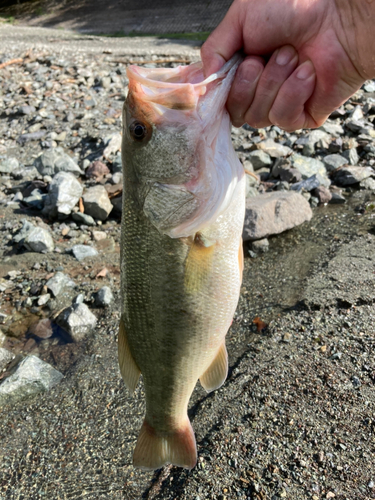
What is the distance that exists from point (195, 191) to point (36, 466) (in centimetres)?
282

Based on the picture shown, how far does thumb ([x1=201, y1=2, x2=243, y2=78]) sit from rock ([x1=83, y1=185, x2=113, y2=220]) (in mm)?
4355

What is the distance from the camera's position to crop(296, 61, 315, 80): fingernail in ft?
7.39

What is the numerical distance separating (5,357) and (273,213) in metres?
3.71

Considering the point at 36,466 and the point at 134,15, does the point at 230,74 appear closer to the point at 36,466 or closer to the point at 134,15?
the point at 36,466

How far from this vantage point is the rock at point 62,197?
642 cm

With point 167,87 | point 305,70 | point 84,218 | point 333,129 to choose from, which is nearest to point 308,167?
point 333,129

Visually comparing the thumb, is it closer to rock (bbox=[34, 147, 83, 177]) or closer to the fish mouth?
the fish mouth

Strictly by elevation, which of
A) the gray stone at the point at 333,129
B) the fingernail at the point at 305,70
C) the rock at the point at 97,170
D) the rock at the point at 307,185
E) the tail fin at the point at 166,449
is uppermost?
the fingernail at the point at 305,70

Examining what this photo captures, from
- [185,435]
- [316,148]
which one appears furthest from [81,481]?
[316,148]

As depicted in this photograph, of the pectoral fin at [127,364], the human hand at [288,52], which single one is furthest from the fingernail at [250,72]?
the pectoral fin at [127,364]

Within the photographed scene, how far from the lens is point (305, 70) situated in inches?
89.0

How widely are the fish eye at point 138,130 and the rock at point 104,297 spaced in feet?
10.4

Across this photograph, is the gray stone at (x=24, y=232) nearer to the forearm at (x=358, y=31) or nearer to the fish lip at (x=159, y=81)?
the fish lip at (x=159, y=81)

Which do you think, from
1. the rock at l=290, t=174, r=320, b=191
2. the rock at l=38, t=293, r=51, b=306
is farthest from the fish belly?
the rock at l=290, t=174, r=320, b=191
